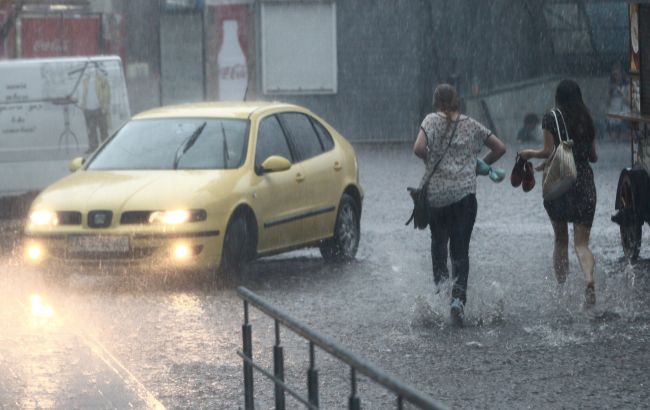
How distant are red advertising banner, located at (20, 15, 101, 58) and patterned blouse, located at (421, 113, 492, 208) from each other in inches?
998

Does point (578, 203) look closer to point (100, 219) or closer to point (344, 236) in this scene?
point (100, 219)

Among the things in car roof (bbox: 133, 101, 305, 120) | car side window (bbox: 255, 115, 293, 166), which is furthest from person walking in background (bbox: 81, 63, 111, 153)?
car side window (bbox: 255, 115, 293, 166)

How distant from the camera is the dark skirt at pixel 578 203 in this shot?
10.5m

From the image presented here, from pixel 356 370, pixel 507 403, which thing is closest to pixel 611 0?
pixel 507 403

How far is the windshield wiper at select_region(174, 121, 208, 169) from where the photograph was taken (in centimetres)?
1304

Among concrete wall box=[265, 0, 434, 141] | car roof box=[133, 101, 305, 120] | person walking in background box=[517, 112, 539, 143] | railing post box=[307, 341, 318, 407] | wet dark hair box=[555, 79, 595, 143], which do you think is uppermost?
wet dark hair box=[555, 79, 595, 143]

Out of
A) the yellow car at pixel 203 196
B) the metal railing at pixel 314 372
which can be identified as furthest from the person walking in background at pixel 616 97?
the metal railing at pixel 314 372

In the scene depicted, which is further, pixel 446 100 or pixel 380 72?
pixel 380 72

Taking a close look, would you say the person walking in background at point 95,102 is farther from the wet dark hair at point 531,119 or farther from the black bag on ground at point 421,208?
the wet dark hair at point 531,119

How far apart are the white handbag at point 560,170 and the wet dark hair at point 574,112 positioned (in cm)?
5

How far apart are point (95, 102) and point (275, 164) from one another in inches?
233

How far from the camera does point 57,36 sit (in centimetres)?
3478

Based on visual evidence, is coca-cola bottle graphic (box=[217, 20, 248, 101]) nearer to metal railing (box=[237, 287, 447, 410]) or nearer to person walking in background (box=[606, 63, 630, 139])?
person walking in background (box=[606, 63, 630, 139])

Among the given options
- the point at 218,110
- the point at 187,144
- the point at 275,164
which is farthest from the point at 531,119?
the point at 275,164
